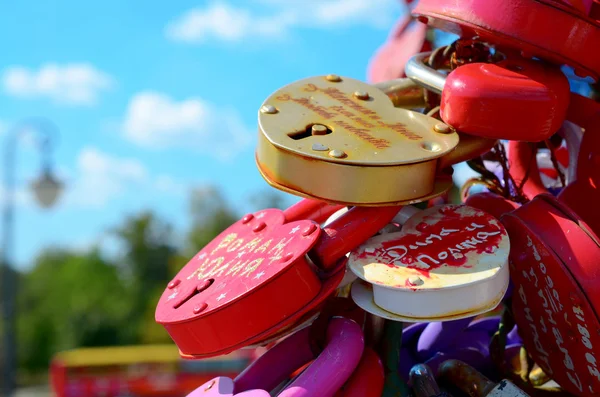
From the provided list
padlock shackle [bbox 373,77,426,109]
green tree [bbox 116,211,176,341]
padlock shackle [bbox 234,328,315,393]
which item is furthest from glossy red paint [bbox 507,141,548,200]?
green tree [bbox 116,211,176,341]

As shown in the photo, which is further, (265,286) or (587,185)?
(587,185)

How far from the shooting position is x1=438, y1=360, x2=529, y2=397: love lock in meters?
1.07

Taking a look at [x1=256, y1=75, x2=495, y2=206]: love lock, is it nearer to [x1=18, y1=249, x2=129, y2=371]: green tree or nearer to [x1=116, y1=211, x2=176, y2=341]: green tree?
[x1=18, y1=249, x2=129, y2=371]: green tree

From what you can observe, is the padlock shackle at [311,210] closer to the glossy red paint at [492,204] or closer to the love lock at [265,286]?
the love lock at [265,286]

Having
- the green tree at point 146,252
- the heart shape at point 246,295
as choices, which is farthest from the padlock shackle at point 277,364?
the green tree at point 146,252

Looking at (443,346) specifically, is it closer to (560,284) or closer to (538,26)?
(560,284)

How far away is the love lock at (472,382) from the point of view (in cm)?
107

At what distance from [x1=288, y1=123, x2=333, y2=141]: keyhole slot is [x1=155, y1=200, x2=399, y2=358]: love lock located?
4.5 inches

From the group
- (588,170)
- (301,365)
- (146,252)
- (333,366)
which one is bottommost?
(146,252)

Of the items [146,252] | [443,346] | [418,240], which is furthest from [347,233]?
[146,252]

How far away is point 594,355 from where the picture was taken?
1.04 metres

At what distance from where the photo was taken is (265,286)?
3.36ft

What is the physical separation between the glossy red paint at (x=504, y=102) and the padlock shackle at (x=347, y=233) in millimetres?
155

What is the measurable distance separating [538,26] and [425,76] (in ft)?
0.62
